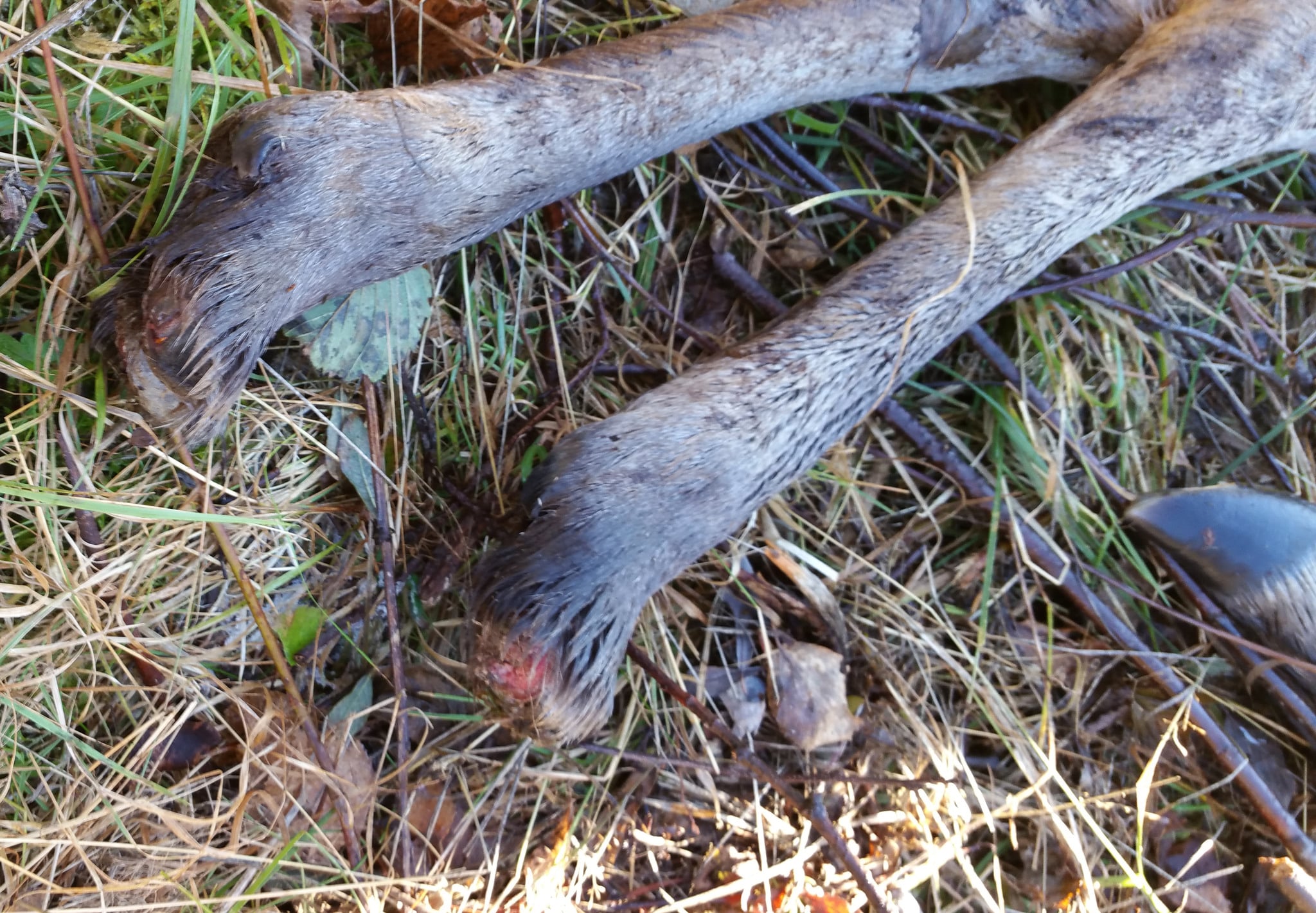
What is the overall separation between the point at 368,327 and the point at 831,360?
3.08 feet

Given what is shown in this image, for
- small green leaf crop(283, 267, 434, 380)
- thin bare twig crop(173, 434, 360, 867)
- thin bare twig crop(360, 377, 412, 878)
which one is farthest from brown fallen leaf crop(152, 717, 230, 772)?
small green leaf crop(283, 267, 434, 380)

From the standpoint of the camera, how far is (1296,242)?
241cm

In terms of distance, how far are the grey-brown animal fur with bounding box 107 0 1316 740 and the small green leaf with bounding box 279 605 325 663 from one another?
1.45 feet

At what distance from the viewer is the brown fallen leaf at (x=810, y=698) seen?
6.33ft

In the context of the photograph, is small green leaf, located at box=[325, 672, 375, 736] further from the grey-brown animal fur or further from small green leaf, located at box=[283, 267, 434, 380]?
small green leaf, located at box=[283, 267, 434, 380]

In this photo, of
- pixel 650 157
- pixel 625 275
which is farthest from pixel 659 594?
pixel 650 157

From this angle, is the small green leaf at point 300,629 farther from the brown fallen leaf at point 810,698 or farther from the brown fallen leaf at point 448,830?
the brown fallen leaf at point 810,698

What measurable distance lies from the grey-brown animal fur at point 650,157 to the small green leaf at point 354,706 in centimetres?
46

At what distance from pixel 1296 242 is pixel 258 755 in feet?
9.99

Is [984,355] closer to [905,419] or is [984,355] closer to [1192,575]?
[905,419]

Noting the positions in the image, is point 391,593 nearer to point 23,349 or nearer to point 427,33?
point 23,349

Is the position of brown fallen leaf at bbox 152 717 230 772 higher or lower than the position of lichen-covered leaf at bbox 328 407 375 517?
lower

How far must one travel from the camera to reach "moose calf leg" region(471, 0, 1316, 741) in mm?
1398

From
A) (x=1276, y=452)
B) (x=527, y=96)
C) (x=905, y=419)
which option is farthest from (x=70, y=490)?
(x=1276, y=452)
